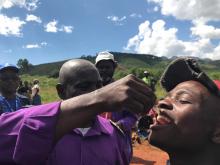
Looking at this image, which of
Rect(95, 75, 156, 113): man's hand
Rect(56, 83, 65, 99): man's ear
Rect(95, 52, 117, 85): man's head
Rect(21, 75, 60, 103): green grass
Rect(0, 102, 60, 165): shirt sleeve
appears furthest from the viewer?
Rect(21, 75, 60, 103): green grass

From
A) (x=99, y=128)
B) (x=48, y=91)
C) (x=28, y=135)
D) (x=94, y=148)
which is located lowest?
(x=48, y=91)

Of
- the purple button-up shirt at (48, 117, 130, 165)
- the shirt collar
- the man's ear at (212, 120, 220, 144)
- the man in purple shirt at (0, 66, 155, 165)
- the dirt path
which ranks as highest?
the man in purple shirt at (0, 66, 155, 165)

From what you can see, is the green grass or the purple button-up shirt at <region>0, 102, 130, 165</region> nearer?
the purple button-up shirt at <region>0, 102, 130, 165</region>

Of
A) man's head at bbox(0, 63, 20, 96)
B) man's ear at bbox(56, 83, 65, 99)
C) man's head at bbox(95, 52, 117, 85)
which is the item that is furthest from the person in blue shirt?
man's ear at bbox(56, 83, 65, 99)

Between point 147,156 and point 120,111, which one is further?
point 147,156

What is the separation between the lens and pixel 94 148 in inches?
110

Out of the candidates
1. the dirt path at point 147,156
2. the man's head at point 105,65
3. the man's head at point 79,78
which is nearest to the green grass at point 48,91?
the dirt path at point 147,156

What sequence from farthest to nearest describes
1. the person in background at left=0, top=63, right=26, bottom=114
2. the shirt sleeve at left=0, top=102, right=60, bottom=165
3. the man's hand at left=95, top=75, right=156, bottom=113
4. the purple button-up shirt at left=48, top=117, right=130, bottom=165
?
the person in background at left=0, top=63, right=26, bottom=114 < the purple button-up shirt at left=48, top=117, right=130, bottom=165 < the shirt sleeve at left=0, top=102, right=60, bottom=165 < the man's hand at left=95, top=75, right=156, bottom=113

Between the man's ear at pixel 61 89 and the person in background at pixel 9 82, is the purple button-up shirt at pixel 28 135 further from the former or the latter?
the person in background at pixel 9 82

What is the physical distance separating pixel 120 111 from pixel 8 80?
3907 millimetres

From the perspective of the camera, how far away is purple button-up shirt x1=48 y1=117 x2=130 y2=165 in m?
2.64

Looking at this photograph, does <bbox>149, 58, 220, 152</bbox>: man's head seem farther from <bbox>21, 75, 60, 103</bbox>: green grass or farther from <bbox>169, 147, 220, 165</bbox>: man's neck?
<bbox>21, 75, 60, 103</bbox>: green grass

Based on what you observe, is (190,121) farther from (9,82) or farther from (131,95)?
(9,82)

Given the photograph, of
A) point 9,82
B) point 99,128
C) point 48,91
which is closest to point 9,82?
point 9,82
